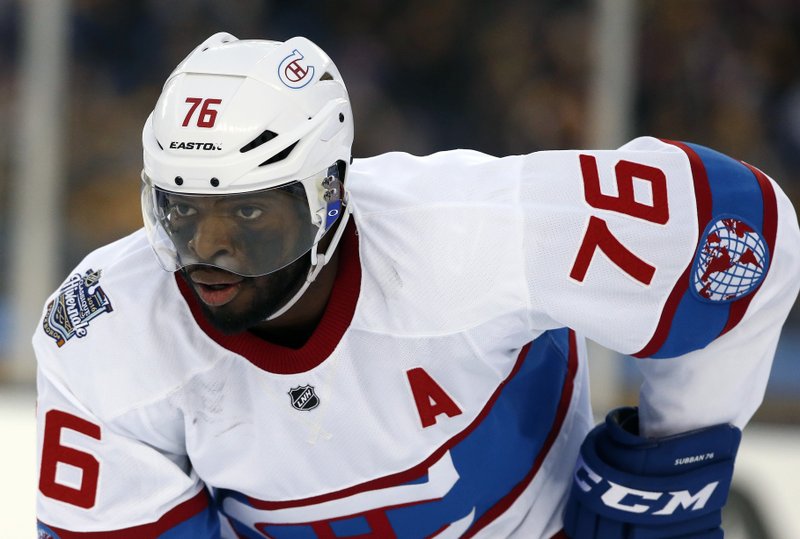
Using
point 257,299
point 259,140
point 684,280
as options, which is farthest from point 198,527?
point 684,280

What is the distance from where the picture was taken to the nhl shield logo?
1.73 metres

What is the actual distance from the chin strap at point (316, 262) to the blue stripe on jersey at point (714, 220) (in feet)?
1.54

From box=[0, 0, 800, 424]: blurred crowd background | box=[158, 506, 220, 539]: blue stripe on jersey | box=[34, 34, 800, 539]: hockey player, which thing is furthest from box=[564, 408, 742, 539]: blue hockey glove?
box=[0, 0, 800, 424]: blurred crowd background

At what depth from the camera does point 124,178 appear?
429cm

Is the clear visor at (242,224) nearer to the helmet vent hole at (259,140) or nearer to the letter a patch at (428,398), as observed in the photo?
the helmet vent hole at (259,140)

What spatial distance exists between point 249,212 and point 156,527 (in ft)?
1.60

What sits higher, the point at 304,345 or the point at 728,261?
the point at 728,261

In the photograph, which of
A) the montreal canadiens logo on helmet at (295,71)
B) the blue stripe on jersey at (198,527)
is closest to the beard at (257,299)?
the montreal canadiens logo on helmet at (295,71)

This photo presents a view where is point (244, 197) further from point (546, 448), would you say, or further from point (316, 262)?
point (546, 448)

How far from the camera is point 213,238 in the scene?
1617 millimetres

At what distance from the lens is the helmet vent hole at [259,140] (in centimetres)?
160

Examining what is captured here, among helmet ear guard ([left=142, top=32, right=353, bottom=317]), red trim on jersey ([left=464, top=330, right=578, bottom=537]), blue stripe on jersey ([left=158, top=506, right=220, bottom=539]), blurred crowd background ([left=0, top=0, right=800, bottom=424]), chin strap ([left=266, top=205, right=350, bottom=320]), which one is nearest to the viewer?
helmet ear guard ([left=142, top=32, right=353, bottom=317])

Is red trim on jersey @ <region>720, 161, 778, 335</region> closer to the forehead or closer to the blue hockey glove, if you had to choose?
the blue hockey glove

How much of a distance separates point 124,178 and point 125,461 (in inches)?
105
